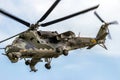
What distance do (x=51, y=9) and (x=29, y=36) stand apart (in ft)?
18.8

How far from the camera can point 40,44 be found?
62688mm

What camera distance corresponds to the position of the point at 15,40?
60.7 m

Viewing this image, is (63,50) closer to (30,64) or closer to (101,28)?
(30,64)

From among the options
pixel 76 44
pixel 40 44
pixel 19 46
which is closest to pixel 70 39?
pixel 76 44

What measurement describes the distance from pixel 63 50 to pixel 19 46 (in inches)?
340

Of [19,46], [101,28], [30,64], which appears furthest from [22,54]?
[101,28]

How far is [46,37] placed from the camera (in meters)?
64.6

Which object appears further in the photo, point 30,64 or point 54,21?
point 30,64

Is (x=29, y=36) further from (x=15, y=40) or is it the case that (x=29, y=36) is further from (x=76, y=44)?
(x=76, y=44)

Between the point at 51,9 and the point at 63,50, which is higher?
the point at 51,9

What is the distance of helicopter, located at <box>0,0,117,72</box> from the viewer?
59.4m

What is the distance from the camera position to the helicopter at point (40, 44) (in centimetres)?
5944

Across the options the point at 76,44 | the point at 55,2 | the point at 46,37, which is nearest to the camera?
the point at 55,2

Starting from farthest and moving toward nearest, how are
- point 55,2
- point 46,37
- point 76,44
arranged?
point 76,44 < point 46,37 < point 55,2
